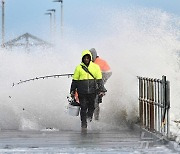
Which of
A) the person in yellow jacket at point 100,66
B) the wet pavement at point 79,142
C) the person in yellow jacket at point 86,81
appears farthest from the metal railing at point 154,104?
the person in yellow jacket at point 100,66

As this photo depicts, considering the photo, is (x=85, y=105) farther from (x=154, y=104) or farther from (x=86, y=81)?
(x=154, y=104)

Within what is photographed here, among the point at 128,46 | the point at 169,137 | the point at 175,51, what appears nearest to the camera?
the point at 169,137

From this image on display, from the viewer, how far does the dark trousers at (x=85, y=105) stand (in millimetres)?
16641

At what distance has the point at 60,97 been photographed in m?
20.4

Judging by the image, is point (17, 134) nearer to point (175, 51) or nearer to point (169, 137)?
point (169, 137)

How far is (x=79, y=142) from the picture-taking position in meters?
13.8

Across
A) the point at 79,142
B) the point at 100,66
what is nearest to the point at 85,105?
the point at 100,66

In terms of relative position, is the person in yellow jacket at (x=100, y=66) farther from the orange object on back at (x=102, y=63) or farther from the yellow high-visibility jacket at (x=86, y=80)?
the yellow high-visibility jacket at (x=86, y=80)

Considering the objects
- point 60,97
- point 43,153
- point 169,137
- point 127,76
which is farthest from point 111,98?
point 43,153

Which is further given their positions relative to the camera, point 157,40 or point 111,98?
point 157,40

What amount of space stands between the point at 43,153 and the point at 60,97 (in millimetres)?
8485

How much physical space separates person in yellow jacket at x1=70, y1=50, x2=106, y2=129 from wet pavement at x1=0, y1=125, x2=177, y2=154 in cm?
77

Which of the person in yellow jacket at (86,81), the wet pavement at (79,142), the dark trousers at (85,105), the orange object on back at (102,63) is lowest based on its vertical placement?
the wet pavement at (79,142)

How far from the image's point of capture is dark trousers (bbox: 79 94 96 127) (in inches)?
655
